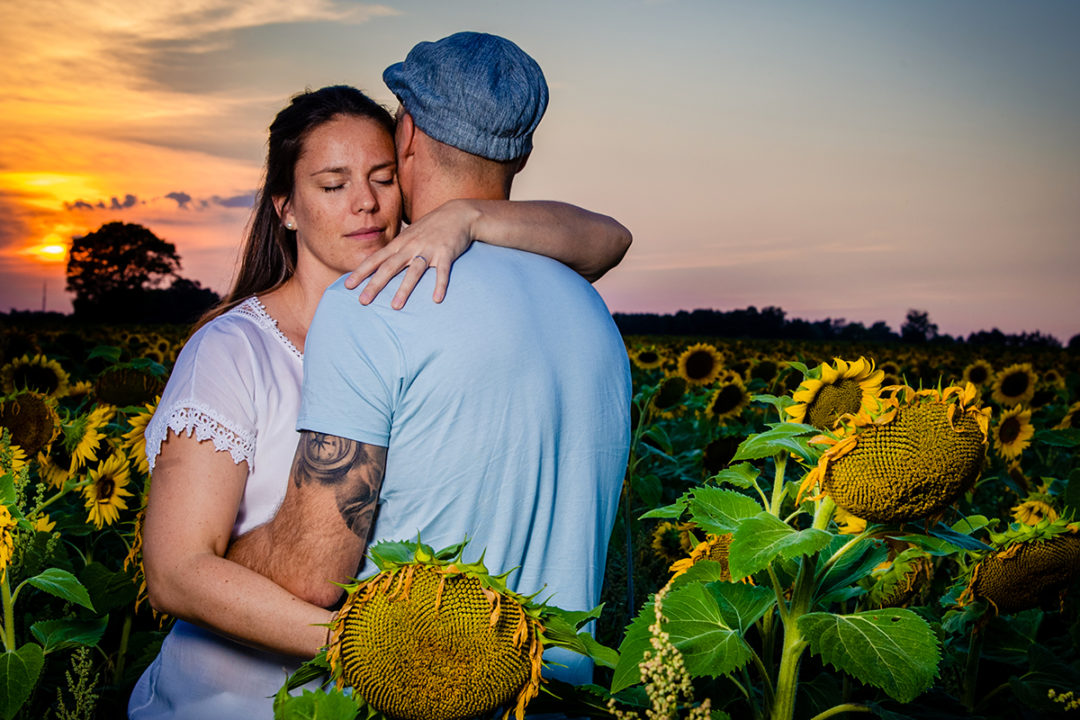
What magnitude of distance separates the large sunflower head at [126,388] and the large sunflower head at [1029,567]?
4.46 metres

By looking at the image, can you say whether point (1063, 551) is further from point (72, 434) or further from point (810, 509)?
point (72, 434)

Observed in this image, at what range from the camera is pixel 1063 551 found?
2.50m

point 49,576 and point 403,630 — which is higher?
point 403,630

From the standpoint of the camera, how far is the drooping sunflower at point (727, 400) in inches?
316

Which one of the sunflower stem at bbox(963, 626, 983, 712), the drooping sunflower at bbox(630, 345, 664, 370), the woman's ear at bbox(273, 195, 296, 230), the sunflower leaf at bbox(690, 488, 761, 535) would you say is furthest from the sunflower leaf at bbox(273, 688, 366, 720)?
the drooping sunflower at bbox(630, 345, 664, 370)

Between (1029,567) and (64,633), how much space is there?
303 centimetres

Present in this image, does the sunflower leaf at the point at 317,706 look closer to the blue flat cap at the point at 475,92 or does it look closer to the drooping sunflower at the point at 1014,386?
the blue flat cap at the point at 475,92

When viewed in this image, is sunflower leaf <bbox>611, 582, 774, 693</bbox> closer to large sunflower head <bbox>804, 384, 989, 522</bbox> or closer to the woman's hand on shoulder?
large sunflower head <bbox>804, 384, 989, 522</bbox>

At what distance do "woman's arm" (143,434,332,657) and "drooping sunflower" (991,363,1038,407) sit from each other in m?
10.5

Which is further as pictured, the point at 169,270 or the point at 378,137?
the point at 169,270

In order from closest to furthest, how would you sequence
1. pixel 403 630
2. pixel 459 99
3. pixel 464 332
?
pixel 403 630 → pixel 464 332 → pixel 459 99

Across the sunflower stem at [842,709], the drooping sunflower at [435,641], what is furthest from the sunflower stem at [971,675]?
the drooping sunflower at [435,641]

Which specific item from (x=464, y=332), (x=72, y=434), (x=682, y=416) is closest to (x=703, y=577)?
(x=464, y=332)

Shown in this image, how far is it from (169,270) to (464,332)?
8601 centimetres
